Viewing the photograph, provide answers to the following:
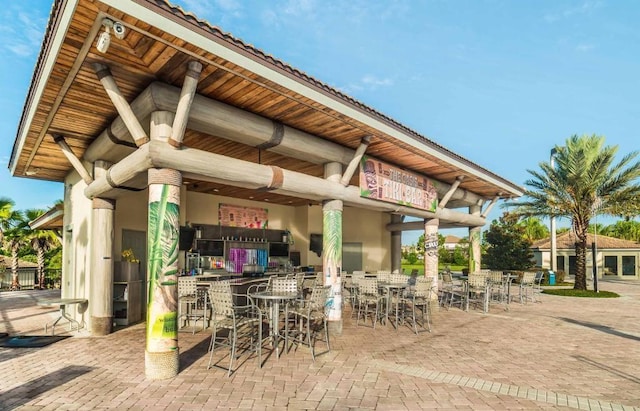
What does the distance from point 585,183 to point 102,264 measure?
15.7 metres

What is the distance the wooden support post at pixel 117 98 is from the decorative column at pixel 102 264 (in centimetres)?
296

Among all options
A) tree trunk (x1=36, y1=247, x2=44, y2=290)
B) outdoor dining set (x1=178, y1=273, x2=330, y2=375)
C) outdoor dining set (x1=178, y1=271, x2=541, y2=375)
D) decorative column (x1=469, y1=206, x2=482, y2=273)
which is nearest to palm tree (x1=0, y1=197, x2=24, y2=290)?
tree trunk (x1=36, y1=247, x2=44, y2=290)

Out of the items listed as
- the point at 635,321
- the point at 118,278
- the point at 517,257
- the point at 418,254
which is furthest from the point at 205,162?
the point at 418,254

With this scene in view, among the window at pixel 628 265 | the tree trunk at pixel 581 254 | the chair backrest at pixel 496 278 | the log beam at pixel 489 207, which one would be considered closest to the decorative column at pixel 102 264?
the chair backrest at pixel 496 278

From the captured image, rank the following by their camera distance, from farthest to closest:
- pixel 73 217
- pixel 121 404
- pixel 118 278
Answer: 1. pixel 73 217
2. pixel 118 278
3. pixel 121 404

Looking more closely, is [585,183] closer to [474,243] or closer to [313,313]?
[474,243]

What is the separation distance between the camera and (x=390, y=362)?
17.9 feet

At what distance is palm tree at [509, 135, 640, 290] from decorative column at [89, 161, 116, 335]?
14.2 m

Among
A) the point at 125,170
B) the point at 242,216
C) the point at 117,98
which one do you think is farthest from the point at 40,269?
the point at 117,98

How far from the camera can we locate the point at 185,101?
4758 mm

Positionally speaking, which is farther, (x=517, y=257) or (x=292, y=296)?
(x=517, y=257)

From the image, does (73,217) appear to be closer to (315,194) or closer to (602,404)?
(315,194)

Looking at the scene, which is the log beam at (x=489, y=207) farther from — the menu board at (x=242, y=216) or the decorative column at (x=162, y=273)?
the decorative column at (x=162, y=273)

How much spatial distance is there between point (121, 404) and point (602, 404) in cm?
472
